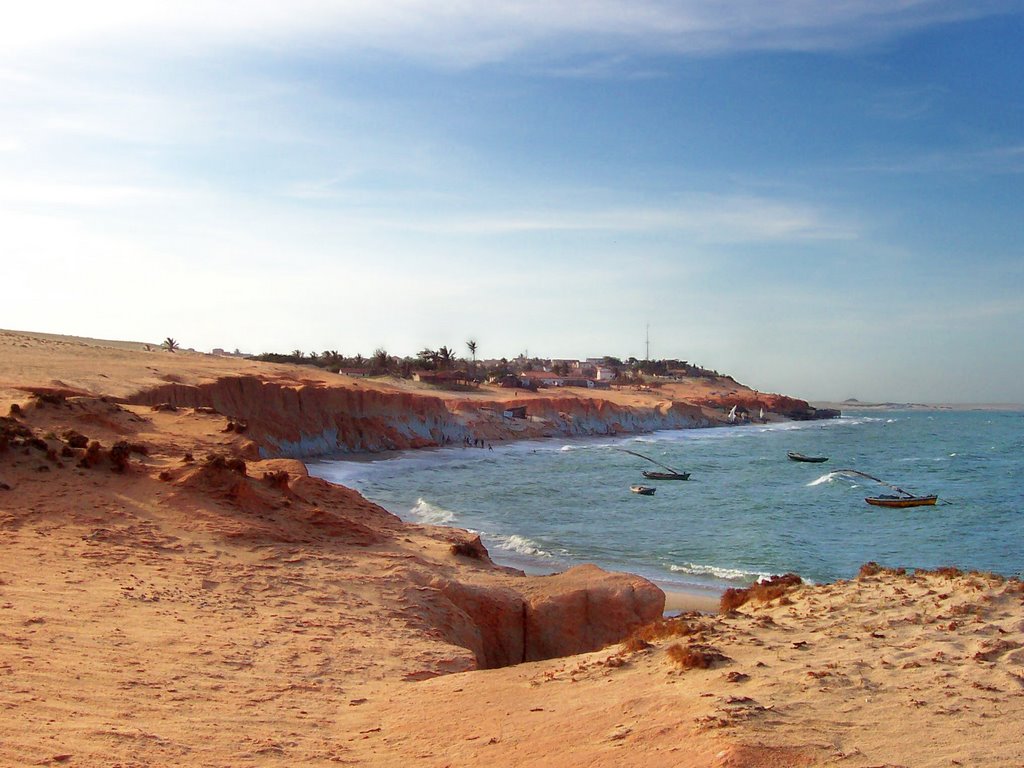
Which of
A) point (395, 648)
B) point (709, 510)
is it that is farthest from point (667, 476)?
point (395, 648)

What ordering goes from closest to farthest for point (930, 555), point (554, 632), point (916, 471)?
1. point (554, 632)
2. point (930, 555)
3. point (916, 471)

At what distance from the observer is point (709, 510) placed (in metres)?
35.2

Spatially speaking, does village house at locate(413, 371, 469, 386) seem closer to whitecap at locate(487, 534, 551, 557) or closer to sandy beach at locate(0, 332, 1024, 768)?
whitecap at locate(487, 534, 551, 557)

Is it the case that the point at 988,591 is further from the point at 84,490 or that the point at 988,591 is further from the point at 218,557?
the point at 84,490

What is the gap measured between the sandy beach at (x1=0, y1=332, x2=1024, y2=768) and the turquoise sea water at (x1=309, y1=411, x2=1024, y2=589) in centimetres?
675

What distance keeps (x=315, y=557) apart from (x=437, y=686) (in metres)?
5.89

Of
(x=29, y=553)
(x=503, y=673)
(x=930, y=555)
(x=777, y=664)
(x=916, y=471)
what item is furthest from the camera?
(x=916, y=471)

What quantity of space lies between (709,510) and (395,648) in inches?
1090

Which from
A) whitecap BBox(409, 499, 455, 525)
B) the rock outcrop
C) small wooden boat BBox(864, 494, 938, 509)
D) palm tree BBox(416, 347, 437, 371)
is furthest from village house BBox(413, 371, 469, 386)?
the rock outcrop

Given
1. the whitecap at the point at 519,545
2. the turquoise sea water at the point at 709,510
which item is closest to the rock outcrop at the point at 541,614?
the turquoise sea water at the point at 709,510

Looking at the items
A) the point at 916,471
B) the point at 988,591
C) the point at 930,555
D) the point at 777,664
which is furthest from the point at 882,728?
the point at 916,471

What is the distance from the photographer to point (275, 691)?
24.9 feet

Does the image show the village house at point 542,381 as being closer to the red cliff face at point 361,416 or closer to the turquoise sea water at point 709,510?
the red cliff face at point 361,416

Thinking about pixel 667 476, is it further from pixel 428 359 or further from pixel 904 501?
pixel 428 359
